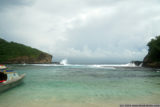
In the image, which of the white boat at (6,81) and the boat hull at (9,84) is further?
the white boat at (6,81)

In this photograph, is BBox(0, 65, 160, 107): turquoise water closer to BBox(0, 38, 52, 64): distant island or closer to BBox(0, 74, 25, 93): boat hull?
BBox(0, 74, 25, 93): boat hull

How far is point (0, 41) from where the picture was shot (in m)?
154

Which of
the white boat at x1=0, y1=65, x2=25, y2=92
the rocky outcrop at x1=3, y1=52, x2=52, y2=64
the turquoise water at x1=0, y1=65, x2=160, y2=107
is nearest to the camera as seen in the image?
the turquoise water at x1=0, y1=65, x2=160, y2=107

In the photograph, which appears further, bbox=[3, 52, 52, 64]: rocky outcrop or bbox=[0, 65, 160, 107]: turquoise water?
bbox=[3, 52, 52, 64]: rocky outcrop

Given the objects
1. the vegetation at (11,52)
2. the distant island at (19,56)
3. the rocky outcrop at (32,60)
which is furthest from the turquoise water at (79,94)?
the vegetation at (11,52)

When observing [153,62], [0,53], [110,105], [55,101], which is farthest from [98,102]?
[0,53]

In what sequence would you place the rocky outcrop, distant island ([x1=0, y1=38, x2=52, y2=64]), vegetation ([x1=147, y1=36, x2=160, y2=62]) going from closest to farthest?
vegetation ([x1=147, y1=36, x2=160, y2=62])
distant island ([x1=0, y1=38, x2=52, y2=64])
the rocky outcrop

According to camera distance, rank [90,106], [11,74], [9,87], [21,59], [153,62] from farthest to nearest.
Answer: [21,59], [153,62], [11,74], [9,87], [90,106]

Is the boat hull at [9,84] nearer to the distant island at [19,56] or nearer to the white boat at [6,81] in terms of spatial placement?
the white boat at [6,81]

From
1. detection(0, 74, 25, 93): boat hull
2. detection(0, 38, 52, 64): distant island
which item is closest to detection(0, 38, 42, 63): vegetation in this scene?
detection(0, 38, 52, 64): distant island

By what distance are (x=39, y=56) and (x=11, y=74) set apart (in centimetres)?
12490

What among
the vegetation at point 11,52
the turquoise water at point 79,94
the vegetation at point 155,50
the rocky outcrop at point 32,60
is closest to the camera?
the turquoise water at point 79,94

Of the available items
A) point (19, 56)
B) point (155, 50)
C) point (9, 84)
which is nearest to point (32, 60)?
point (19, 56)

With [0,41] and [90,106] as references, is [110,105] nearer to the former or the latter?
[90,106]
